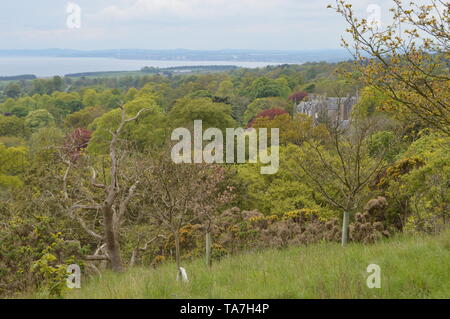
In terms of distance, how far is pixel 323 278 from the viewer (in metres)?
6.15

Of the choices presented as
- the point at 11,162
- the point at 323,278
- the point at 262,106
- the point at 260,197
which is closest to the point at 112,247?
the point at 323,278

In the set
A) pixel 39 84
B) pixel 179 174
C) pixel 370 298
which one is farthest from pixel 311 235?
pixel 39 84

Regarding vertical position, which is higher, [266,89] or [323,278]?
[266,89]

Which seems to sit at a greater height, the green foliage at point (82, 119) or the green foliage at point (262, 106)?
the green foliage at point (262, 106)

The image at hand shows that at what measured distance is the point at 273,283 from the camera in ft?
20.5

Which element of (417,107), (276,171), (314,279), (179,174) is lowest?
(276,171)

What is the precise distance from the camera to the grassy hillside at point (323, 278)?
564 cm

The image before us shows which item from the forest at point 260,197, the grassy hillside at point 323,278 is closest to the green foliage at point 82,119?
the forest at point 260,197

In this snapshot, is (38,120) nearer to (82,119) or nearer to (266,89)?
(82,119)

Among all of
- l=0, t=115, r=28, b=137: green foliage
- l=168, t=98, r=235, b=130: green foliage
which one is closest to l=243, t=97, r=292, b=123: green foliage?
l=168, t=98, r=235, b=130: green foliage

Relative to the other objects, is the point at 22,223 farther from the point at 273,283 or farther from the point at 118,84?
the point at 118,84

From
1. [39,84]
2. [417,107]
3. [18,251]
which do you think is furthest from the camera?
[39,84]

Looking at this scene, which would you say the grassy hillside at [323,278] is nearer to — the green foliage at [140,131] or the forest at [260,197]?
the forest at [260,197]
